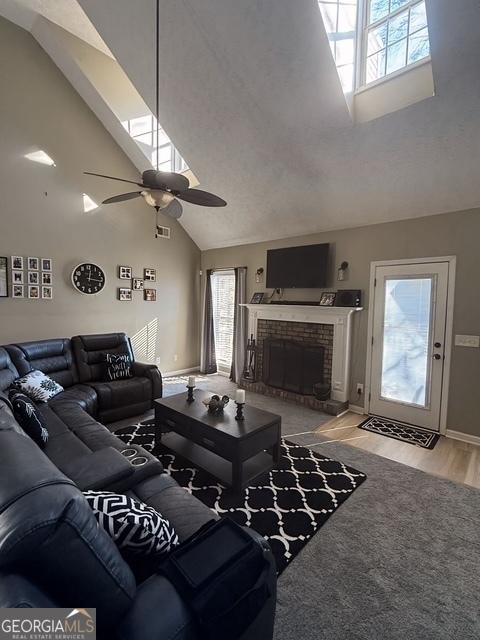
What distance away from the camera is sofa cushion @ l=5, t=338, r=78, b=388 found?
3564 mm

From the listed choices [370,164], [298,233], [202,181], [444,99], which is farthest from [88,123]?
[444,99]

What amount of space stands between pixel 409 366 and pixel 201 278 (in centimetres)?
429

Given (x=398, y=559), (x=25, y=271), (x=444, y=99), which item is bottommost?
(x=398, y=559)

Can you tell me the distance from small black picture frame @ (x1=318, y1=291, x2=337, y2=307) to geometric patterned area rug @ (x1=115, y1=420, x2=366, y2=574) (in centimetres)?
213

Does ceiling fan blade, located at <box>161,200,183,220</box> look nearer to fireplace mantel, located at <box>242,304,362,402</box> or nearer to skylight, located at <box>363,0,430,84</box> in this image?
skylight, located at <box>363,0,430,84</box>

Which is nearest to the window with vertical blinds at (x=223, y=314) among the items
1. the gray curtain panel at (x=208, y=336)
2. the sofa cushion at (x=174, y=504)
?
the gray curtain panel at (x=208, y=336)

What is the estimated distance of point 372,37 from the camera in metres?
3.10

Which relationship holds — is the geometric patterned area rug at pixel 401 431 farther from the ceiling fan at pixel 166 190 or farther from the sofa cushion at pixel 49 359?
the sofa cushion at pixel 49 359

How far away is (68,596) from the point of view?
0.82 m

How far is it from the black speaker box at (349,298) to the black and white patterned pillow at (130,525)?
12.2 ft

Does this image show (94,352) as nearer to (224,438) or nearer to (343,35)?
(224,438)

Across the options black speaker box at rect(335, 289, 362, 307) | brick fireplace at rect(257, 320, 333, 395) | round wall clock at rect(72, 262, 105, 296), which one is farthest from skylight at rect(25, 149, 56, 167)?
black speaker box at rect(335, 289, 362, 307)

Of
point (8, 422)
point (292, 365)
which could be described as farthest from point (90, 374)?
point (292, 365)

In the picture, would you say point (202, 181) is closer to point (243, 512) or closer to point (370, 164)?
point (370, 164)
